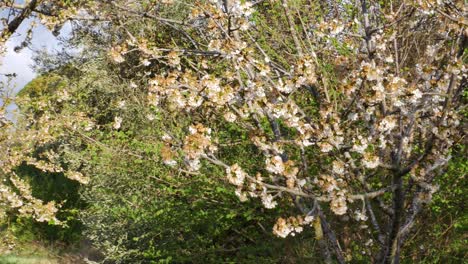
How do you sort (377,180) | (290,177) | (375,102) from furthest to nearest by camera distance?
(377,180) → (375,102) → (290,177)

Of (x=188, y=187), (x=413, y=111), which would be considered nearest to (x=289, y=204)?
(x=188, y=187)

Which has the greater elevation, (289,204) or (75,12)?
(75,12)

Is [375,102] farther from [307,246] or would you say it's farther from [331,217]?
[307,246]

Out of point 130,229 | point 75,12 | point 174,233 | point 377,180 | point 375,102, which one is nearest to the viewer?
point 375,102

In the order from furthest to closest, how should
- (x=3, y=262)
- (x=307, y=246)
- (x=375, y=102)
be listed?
(x=3, y=262) → (x=307, y=246) → (x=375, y=102)

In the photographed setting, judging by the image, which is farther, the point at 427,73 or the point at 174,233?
the point at 174,233

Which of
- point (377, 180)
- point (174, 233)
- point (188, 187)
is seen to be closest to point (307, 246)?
point (377, 180)

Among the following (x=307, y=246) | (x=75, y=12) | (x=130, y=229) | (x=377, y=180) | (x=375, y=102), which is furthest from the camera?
(x=130, y=229)

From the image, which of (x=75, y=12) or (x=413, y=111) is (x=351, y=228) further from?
(x=75, y=12)

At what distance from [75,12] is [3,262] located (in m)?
6.75

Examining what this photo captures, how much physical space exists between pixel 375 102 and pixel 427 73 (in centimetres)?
50

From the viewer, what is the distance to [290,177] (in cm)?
326

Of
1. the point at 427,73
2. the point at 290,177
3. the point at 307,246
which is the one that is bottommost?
the point at 290,177

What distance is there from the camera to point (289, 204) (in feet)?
18.4
